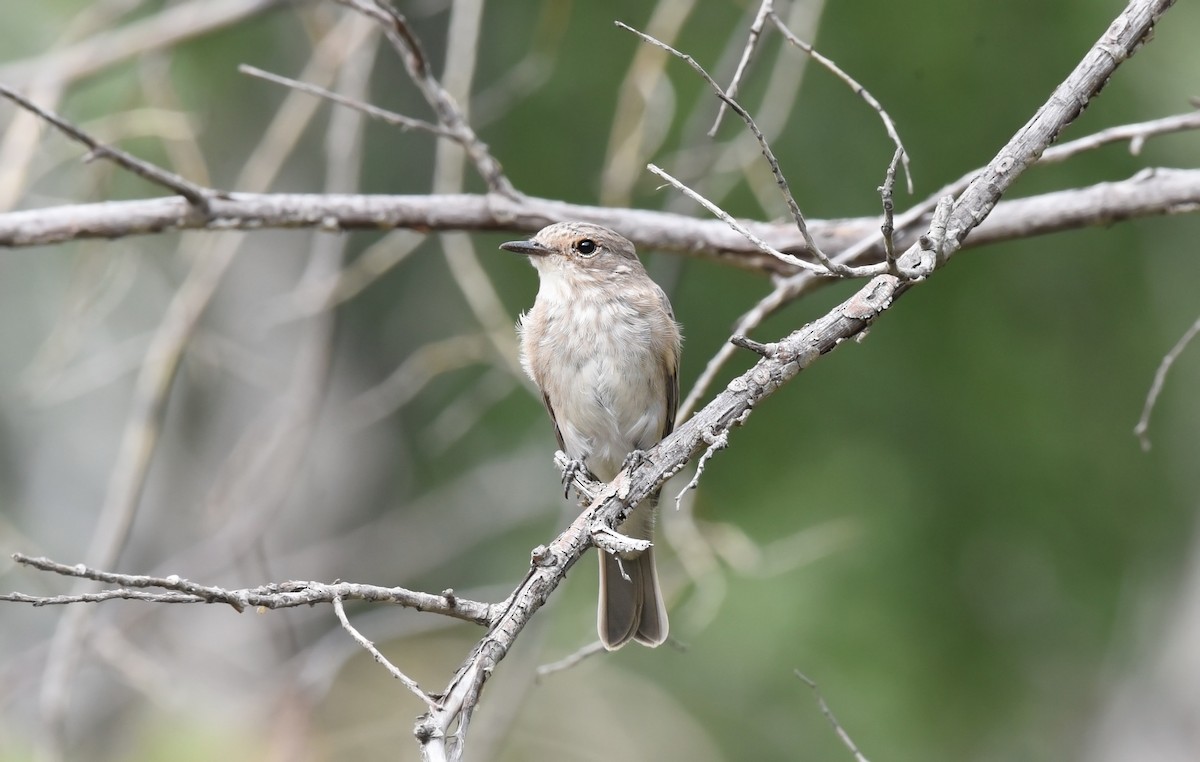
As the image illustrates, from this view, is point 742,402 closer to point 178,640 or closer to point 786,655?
point 786,655

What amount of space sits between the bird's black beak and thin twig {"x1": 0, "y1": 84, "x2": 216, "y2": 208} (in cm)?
109

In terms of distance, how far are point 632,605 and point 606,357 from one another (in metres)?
0.92

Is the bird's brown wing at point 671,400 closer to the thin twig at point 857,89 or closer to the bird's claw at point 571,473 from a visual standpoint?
the bird's claw at point 571,473

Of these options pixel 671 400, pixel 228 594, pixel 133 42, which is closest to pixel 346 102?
pixel 671 400

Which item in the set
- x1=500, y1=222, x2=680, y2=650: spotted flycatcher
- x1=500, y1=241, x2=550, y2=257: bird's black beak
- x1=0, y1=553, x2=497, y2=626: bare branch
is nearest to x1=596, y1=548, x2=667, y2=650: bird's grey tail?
x1=500, y1=222, x2=680, y2=650: spotted flycatcher

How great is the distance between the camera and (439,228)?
→ 4051mm

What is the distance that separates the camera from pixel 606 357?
461cm

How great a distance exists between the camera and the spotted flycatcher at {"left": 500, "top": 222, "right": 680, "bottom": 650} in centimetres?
457

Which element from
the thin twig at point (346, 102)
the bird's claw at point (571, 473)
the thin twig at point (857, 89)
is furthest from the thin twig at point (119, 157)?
the thin twig at point (857, 89)

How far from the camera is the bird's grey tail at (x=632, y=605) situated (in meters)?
4.45

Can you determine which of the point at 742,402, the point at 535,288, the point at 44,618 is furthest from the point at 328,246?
the point at 44,618

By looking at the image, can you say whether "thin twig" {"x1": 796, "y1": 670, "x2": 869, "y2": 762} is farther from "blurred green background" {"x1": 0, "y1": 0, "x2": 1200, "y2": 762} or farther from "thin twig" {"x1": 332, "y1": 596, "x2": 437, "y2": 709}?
"blurred green background" {"x1": 0, "y1": 0, "x2": 1200, "y2": 762}

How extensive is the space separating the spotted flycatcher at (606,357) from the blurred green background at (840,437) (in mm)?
314

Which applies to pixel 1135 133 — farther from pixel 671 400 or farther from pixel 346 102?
pixel 346 102
